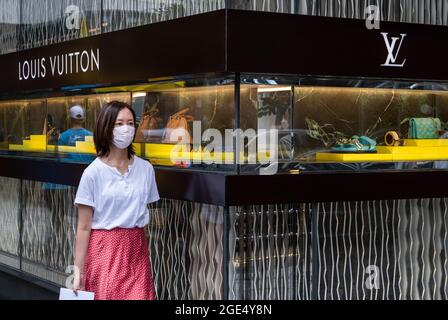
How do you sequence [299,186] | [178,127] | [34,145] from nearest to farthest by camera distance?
[299,186]
[178,127]
[34,145]

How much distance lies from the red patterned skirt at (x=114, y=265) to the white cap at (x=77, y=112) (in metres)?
3.58

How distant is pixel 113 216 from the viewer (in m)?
5.11

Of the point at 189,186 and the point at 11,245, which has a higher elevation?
the point at 189,186

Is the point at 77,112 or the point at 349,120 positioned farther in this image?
the point at 77,112

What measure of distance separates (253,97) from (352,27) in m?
0.99

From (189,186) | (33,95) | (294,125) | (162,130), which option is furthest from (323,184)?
(33,95)

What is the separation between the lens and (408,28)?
6973 mm

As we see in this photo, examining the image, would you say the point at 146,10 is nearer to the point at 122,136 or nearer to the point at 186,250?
the point at 186,250

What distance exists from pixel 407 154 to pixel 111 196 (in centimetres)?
297

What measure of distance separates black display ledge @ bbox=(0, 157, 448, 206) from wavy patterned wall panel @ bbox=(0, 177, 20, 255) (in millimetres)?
3830

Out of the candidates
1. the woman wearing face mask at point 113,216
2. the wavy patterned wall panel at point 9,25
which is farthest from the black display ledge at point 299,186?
the wavy patterned wall panel at point 9,25

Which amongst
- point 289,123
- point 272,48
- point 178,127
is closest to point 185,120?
point 178,127

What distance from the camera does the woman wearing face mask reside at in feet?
16.7
